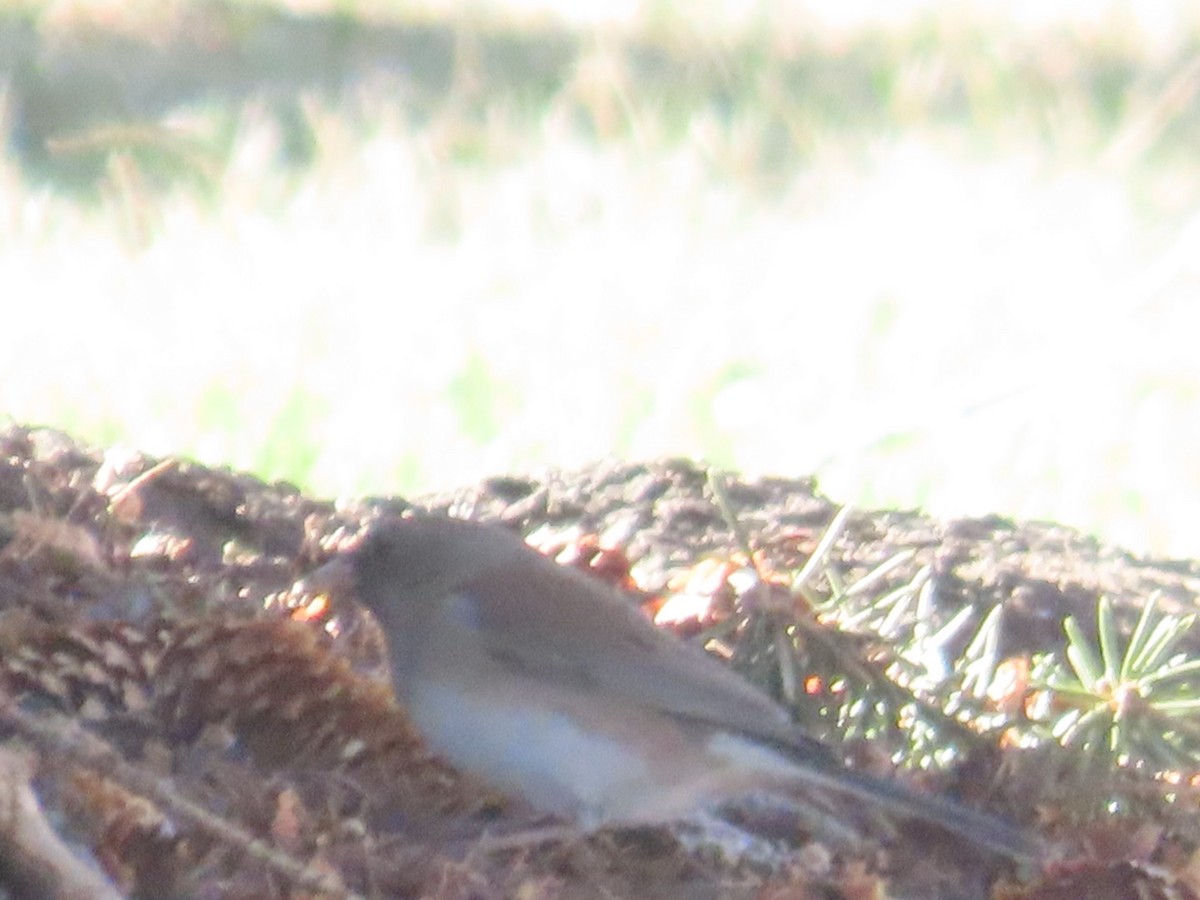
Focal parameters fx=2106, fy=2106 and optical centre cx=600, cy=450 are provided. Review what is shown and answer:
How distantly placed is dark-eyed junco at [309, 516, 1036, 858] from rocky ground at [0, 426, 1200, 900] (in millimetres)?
59

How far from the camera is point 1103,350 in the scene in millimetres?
6445

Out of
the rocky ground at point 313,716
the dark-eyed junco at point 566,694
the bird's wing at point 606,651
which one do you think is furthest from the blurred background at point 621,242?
the bird's wing at point 606,651

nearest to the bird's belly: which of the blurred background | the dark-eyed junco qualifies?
the dark-eyed junco

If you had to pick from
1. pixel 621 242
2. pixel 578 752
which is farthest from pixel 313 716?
pixel 621 242

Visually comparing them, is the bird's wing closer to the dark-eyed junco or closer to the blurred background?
the dark-eyed junco

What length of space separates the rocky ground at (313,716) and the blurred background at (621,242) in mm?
822

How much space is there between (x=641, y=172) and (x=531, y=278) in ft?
3.67

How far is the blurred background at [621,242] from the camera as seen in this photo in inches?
211

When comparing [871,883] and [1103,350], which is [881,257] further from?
[871,883]

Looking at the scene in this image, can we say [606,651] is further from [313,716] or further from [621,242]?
[621,242]

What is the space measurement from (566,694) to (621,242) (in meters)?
4.16

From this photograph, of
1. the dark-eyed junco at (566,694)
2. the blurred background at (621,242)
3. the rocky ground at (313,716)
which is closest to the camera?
the rocky ground at (313,716)

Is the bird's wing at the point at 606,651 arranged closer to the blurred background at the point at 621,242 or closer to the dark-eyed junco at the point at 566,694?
the dark-eyed junco at the point at 566,694

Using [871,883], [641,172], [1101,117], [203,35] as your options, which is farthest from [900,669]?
[203,35]
